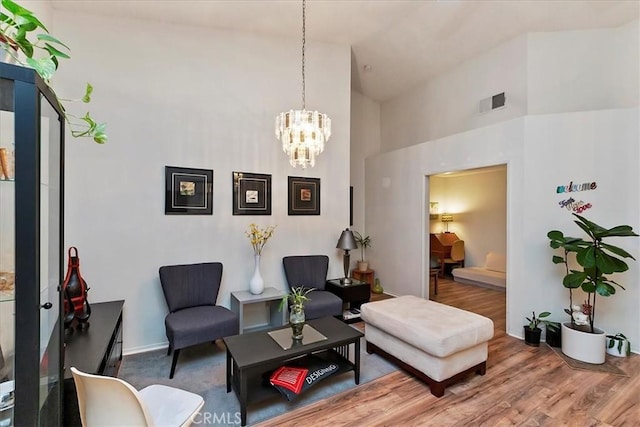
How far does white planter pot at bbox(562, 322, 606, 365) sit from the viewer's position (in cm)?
294

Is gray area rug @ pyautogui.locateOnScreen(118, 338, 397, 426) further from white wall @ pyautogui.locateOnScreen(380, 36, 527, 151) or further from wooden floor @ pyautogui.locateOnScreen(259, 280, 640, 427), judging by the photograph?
white wall @ pyautogui.locateOnScreen(380, 36, 527, 151)

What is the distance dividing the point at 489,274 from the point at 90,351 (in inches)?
254


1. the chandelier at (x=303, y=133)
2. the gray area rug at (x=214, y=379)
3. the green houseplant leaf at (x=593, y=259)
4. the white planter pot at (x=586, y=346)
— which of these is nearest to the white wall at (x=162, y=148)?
the gray area rug at (x=214, y=379)

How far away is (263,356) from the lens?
7.25ft

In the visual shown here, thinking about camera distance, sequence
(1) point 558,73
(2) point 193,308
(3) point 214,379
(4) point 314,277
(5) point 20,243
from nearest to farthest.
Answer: (5) point 20,243, (3) point 214,379, (2) point 193,308, (1) point 558,73, (4) point 314,277

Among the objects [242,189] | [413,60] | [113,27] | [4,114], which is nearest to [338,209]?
[242,189]

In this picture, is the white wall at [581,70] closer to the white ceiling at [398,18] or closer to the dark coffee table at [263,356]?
the white ceiling at [398,18]

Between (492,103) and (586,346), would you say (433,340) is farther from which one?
(492,103)

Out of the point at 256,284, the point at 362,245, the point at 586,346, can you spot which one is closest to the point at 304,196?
the point at 256,284

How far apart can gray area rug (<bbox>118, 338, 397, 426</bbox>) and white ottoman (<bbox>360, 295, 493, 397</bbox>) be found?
28cm

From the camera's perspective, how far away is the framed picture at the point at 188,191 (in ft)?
10.9

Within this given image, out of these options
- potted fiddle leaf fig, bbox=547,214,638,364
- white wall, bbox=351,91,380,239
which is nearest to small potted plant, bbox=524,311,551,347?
potted fiddle leaf fig, bbox=547,214,638,364

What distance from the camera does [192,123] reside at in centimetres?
349

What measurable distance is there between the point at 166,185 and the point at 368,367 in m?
2.89
